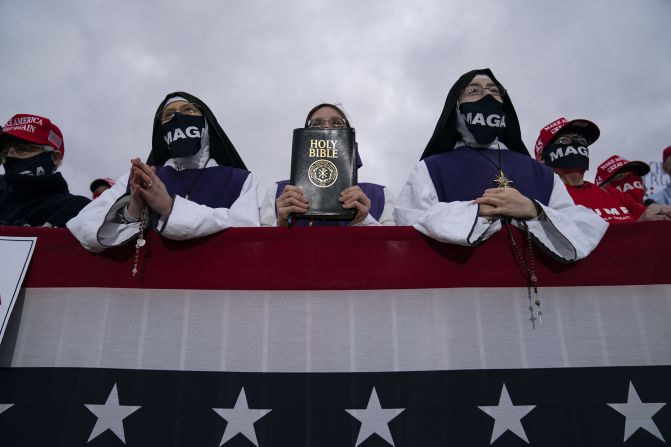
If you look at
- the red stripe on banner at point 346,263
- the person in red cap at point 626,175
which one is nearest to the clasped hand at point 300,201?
the red stripe on banner at point 346,263

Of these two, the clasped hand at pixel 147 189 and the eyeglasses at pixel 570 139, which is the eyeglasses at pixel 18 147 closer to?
the clasped hand at pixel 147 189

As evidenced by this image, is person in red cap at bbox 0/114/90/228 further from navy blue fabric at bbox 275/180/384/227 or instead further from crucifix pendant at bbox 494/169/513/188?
crucifix pendant at bbox 494/169/513/188

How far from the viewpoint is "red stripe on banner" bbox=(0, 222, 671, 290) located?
1987 millimetres

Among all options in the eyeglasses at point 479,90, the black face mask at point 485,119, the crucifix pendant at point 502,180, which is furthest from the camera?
the eyeglasses at point 479,90

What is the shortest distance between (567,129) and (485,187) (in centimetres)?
163

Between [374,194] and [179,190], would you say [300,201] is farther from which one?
[374,194]

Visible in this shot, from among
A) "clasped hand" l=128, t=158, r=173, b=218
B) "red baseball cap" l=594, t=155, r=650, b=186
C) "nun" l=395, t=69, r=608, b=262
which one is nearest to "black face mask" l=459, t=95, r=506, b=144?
"nun" l=395, t=69, r=608, b=262

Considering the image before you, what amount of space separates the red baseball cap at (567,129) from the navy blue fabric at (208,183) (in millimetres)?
2532

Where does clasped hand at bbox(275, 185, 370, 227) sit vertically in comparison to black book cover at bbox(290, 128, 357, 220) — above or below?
below

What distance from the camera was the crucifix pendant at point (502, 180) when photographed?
2629mm

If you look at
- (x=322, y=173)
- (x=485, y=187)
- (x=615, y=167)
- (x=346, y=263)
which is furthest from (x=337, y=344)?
(x=615, y=167)

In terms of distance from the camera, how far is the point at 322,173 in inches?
86.3

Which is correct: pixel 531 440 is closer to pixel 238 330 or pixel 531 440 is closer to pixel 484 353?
pixel 484 353

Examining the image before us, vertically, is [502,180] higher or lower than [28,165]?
lower
